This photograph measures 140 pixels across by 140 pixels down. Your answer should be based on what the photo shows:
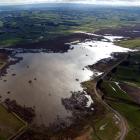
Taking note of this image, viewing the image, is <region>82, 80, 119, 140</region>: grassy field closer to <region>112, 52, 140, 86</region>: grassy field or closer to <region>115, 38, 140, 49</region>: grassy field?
<region>112, 52, 140, 86</region>: grassy field

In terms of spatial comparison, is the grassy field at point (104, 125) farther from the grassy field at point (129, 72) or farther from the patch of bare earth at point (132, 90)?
the grassy field at point (129, 72)

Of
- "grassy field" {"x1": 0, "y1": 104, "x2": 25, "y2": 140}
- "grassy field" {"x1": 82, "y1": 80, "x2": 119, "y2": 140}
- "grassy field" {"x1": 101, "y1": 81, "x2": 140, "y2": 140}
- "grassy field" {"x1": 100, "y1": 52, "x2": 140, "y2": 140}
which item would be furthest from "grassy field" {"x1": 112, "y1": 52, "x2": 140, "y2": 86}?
"grassy field" {"x1": 0, "y1": 104, "x2": 25, "y2": 140}

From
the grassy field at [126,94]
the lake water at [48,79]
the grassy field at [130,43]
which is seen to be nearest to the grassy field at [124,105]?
the grassy field at [126,94]

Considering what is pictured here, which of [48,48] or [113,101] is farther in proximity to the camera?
[48,48]

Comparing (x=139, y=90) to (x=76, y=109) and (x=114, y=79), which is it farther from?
(x=76, y=109)

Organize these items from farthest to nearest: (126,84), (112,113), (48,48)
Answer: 1. (48,48)
2. (126,84)
3. (112,113)

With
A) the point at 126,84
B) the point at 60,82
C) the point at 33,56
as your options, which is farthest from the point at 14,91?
the point at 33,56

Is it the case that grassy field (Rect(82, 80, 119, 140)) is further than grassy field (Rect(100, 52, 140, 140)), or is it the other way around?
grassy field (Rect(100, 52, 140, 140))
